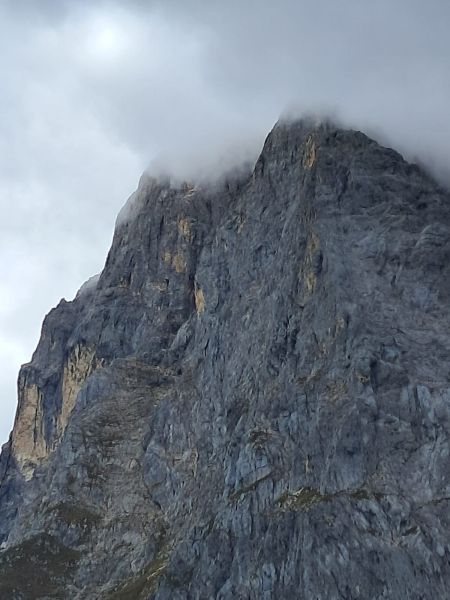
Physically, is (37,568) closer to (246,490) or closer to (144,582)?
(144,582)

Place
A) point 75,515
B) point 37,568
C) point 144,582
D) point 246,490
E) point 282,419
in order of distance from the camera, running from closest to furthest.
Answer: point 246,490, point 144,582, point 282,419, point 37,568, point 75,515

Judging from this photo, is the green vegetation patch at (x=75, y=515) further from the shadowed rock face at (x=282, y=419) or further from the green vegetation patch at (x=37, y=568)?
the green vegetation patch at (x=37, y=568)

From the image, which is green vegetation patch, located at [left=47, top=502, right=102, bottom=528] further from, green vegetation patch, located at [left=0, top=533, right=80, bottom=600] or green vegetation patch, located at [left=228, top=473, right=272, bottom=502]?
green vegetation patch, located at [left=228, top=473, right=272, bottom=502]

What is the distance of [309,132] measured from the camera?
15938cm

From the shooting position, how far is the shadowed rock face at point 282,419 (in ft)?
349

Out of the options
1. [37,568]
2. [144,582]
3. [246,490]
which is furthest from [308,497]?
[37,568]

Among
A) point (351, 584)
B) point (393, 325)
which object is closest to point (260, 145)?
point (393, 325)

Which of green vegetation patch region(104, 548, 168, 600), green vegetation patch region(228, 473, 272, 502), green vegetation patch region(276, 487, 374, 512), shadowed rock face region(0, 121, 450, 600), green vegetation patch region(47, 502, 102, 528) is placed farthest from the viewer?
green vegetation patch region(47, 502, 102, 528)

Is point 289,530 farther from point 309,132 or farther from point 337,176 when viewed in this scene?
point 309,132

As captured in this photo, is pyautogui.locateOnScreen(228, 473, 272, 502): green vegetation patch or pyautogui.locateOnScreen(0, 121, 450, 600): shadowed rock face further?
pyautogui.locateOnScreen(228, 473, 272, 502): green vegetation patch

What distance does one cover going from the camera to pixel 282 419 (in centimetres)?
12719

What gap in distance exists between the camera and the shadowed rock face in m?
106

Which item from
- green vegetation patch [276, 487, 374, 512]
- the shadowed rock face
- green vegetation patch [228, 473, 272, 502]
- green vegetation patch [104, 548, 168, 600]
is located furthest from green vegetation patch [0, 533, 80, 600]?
green vegetation patch [276, 487, 374, 512]

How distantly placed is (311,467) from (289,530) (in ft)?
34.5
